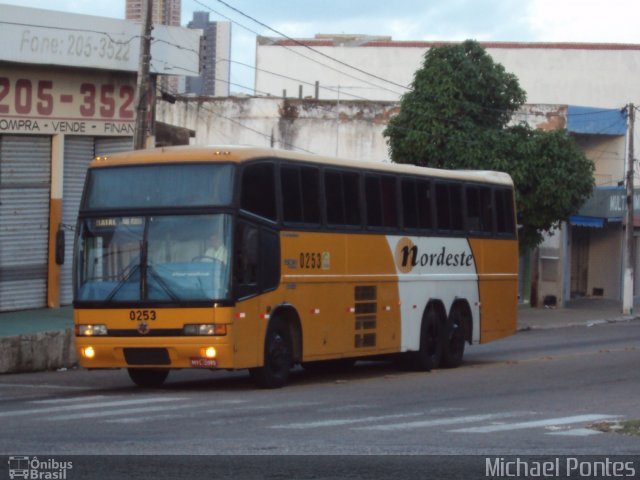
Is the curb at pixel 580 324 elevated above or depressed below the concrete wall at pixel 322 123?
below

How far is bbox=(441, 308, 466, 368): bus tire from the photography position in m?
22.9

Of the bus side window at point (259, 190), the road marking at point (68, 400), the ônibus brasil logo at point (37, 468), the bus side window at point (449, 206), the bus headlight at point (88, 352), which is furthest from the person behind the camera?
the bus side window at point (449, 206)

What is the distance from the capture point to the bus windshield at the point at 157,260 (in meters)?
16.8

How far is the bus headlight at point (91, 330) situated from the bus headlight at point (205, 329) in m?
1.16

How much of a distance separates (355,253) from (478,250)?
447 cm

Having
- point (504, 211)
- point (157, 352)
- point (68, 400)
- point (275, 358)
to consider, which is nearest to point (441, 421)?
point (275, 358)

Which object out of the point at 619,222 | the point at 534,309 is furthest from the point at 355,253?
the point at 619,222

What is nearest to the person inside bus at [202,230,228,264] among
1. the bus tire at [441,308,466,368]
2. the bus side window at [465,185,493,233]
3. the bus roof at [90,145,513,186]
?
the bus roof at [90,145,513,186]

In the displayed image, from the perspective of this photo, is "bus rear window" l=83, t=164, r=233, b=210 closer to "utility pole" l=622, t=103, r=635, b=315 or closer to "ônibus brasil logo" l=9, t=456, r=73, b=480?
"ônibus brasil logo" l=9, t=456, r=73, b=480

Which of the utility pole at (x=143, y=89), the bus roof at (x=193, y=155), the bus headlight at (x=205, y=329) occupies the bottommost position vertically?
the bus headlight at (x=205, y=329)

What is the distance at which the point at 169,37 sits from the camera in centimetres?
2908

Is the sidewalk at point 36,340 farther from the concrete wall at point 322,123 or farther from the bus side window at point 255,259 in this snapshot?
the concrete wall at point 322,123

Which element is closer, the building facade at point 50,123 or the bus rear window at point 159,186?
the bus rear window at point 159,186

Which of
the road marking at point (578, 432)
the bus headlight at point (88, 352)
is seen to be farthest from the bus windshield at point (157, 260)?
the road marking at point (578, 432)
